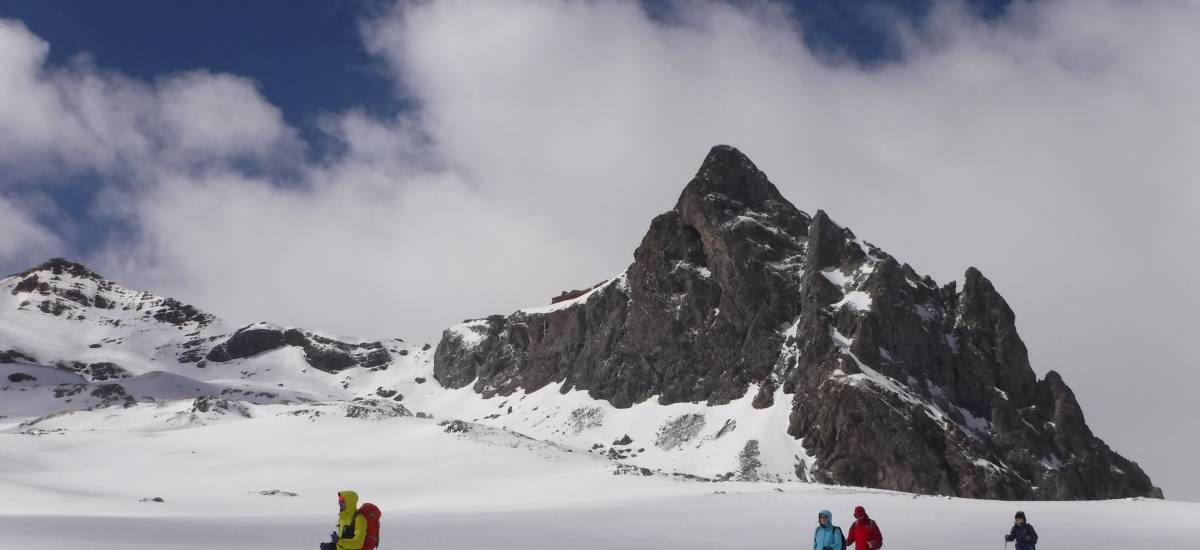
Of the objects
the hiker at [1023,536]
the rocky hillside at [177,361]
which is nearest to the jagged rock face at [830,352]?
the hiker at [1023,536]

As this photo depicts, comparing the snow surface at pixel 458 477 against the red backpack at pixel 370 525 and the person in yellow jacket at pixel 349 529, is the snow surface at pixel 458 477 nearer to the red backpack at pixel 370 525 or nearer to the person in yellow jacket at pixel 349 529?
the person in yellow jacket at pixel 349 529

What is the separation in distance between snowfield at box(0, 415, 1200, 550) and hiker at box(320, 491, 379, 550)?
904 centimetres

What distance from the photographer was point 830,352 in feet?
258

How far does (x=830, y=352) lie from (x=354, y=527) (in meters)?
70.9

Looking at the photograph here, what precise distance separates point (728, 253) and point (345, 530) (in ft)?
283

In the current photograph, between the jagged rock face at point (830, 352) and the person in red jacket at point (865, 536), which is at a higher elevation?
the jagged rock face at point (830, 352)

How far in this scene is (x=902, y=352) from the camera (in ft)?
262

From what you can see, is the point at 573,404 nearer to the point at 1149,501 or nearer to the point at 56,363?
the point at 1149,501

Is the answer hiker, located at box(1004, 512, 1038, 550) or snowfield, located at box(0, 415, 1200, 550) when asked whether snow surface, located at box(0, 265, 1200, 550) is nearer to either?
snowfield, located at box(0, 415, 1200, 550)

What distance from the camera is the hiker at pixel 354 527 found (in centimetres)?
1223

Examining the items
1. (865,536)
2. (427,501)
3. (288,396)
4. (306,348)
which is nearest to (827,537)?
(865,536)

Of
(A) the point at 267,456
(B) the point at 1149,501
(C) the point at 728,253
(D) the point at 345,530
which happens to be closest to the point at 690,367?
(C) the point at 728,253

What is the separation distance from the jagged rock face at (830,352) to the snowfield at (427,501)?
26457 millimetres

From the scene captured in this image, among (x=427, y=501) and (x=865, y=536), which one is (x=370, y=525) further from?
(x=427, y=501)
